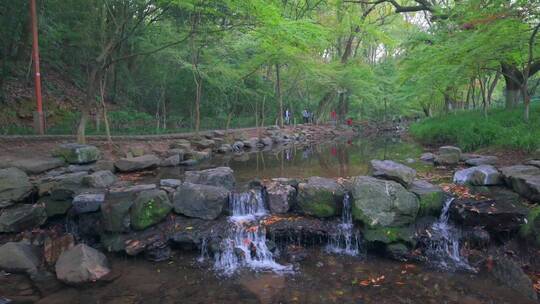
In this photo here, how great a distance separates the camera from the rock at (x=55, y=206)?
7.55 metres

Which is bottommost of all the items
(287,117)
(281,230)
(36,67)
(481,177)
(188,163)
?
(281,230)

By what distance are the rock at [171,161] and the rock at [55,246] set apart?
574 centimetres

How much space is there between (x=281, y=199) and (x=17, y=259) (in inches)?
189

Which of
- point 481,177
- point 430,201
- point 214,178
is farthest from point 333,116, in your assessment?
point 430,201

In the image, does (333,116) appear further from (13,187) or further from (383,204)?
(13,187)

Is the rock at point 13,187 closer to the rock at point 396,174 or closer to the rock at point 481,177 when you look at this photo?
the rock at point 396,174

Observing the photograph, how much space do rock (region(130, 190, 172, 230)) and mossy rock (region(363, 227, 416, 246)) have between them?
3922 mm

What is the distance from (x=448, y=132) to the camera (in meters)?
16.2

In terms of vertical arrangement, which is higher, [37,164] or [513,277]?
[37,164]

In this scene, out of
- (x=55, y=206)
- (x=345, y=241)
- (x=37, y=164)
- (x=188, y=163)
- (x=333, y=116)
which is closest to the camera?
(x=345, y=241)

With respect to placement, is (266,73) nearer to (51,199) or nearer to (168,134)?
(168,134)

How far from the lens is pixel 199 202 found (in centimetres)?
722

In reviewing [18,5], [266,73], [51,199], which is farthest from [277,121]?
[51,199]

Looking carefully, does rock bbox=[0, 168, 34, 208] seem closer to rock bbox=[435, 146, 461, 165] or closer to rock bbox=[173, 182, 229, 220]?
rock bbox=[173, 182, 229, 220]
